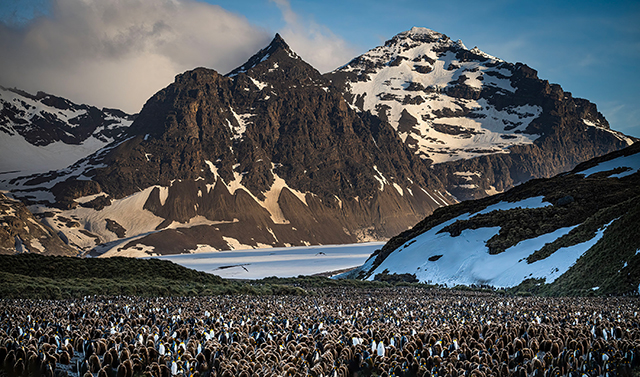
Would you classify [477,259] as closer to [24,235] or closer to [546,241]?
[546,241]

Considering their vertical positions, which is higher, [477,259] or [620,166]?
[620,166]

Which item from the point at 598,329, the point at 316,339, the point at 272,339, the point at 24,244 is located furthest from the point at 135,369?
the point at 24,244

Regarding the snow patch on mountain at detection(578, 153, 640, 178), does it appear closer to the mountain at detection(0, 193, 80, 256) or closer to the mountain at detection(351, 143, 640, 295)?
the mountain at detection(351, 143, 640, 295)

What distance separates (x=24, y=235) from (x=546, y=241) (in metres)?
196

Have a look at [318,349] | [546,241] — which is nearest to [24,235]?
[546,241]

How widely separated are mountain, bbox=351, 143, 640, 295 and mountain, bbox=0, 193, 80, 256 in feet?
523

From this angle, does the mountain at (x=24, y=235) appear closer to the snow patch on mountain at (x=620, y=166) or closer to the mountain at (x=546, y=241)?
the mountain at (x=546, y=241)

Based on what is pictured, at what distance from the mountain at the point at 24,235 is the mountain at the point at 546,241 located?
6280 inches

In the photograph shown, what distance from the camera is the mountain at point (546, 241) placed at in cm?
3038

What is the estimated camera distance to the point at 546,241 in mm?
42000

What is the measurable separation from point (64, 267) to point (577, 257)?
41.3 meters

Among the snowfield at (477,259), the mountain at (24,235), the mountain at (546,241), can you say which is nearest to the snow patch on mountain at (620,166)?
the mountain at (546,241)

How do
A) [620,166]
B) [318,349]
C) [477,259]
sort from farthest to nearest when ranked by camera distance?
[620,166]
[477,259]
[318,349]

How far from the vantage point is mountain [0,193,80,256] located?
6821 inches
